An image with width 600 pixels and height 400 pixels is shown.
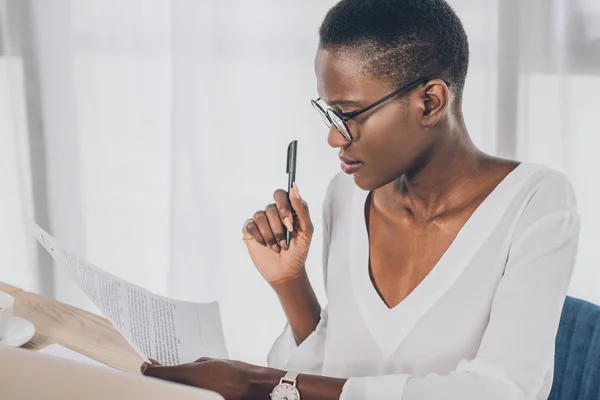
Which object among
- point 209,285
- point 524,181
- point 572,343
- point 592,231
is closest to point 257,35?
point 209,285

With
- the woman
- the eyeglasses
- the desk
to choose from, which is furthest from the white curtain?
the desk

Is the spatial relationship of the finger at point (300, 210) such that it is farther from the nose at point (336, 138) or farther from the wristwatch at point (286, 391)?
the wristwatch at point (286, 391)

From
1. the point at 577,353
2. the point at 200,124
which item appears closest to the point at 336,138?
the point at 577,353

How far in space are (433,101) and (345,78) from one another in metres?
0.13

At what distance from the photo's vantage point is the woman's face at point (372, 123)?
1.00m

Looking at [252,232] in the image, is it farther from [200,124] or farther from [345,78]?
[200,124]

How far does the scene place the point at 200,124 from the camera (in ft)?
6.99

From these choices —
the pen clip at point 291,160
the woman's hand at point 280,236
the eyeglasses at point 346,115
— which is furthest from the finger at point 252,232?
the eyeglasses at point 346,115

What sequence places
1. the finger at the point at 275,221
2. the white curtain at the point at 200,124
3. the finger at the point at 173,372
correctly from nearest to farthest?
1. the finger at the point at 173,372
2. the finger at the point at 275,221
3. the white curtain at the point at 200,124

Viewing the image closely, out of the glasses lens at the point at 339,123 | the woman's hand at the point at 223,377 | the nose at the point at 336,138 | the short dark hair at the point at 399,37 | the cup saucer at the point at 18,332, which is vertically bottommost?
the cup saucer at the point at 18,332

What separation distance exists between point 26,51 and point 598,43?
70.5 inches

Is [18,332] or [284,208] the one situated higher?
[284,208]

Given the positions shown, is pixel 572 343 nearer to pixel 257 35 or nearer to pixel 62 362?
pixel 62 362

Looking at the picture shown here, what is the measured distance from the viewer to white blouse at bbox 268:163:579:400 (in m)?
0.96
